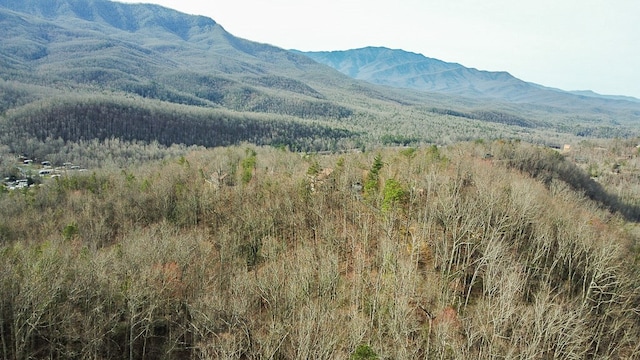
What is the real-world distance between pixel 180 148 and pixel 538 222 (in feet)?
476

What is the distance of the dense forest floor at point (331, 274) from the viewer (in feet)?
73.3

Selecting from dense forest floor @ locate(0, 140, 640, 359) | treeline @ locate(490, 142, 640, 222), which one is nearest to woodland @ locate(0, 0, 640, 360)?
dense forest floor @ locate(0, 140, 640, 359)

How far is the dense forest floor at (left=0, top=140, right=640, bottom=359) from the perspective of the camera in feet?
73.3

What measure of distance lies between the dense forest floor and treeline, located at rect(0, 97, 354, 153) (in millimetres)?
106883

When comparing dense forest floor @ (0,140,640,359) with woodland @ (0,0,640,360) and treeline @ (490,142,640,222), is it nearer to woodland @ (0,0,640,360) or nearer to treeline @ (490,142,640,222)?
woodland @ (0,0,640,360)

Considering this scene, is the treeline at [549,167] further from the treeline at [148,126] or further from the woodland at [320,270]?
the treeline at [148,126]

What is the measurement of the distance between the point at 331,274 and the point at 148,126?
167 metres

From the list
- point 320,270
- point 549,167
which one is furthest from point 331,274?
point 549,167

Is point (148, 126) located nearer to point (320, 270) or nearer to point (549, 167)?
point (549, 167)

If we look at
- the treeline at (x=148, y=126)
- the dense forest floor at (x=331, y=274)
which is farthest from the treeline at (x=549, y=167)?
the treeline at (x=148, y=126)

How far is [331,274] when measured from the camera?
86.3ft

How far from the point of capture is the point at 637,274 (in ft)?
97.1

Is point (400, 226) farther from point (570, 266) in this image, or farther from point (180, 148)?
point (180, 148)

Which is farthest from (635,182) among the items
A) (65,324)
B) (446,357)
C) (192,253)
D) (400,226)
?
(65,324)
